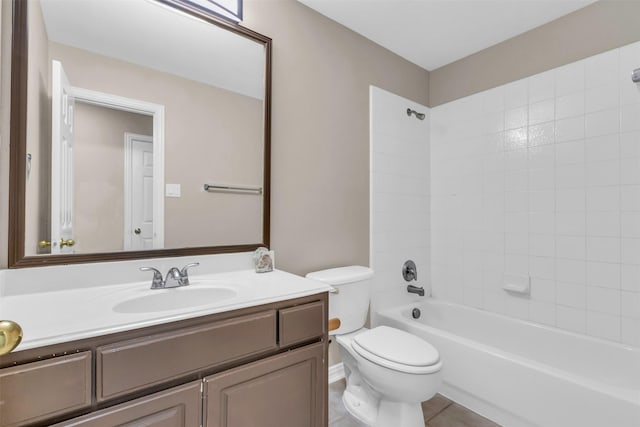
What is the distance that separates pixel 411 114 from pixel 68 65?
2136 millimetres

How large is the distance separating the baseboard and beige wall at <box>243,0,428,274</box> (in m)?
0.68

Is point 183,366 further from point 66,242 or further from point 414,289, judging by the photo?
point 414,289

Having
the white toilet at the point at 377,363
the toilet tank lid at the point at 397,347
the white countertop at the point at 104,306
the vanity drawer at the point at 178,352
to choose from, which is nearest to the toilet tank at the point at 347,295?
the white toilet at the point at 377,363

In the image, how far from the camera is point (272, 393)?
3.45ft

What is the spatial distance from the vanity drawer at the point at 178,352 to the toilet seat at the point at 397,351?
1.92 ft

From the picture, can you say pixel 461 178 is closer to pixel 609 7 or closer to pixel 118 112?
pixel 609 7

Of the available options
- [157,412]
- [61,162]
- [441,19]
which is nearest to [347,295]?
[157,412]

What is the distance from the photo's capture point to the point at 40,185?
1072 millimetres

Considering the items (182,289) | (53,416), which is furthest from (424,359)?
(53,416)

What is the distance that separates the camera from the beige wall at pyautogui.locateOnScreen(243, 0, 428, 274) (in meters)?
1.67

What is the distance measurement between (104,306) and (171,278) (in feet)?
0.94

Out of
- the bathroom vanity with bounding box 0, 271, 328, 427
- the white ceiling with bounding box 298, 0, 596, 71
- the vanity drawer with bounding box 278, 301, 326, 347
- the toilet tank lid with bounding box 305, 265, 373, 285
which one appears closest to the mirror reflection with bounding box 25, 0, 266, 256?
the bathroom vanity with bounding box 0, 271, 328, 427

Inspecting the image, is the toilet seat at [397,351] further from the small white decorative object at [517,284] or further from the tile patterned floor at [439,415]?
the small white decorative object at [517,284]

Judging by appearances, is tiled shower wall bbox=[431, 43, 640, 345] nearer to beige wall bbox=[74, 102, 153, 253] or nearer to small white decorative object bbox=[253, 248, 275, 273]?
small white decorative object bbox=[253, 248, 275, 273]
